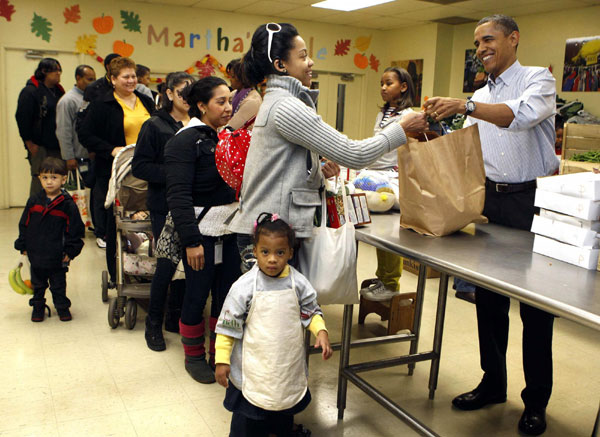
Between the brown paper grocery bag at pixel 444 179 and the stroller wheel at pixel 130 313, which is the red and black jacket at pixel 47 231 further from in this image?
the brown paper grocery bag at pixel 444 179

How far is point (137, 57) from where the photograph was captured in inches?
285

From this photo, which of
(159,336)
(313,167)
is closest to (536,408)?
(313,167)

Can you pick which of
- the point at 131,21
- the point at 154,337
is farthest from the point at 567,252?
the point at 131,21

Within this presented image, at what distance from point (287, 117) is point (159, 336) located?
1.75 metres

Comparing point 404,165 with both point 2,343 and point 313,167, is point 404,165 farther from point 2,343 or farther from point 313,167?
point 2,343

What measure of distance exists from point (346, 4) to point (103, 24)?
3.05m

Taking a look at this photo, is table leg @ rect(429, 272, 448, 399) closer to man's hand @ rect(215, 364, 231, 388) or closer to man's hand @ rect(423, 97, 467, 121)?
man's hand @ rect(423, 97, 467, 121)

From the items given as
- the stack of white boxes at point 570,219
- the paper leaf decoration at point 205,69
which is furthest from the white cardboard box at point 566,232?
the paper leaf decoration at point 205,69

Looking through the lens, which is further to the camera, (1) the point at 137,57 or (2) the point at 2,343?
(1) the point at 137,57

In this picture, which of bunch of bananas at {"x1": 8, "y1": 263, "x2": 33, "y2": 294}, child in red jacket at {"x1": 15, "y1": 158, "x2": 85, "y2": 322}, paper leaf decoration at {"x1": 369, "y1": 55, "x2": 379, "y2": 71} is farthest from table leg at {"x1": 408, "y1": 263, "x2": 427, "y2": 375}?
paper leaf decoration at {"x1": 369, "y1": 55, "x2": 379, "y2": 71}

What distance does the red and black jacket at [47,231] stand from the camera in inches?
129

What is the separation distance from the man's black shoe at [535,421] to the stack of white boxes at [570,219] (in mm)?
888

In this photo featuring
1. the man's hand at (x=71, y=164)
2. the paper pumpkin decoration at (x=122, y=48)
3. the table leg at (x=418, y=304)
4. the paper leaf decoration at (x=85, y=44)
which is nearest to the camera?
the table leg at (x=418, y=304)

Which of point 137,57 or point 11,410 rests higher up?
point 137,57
